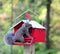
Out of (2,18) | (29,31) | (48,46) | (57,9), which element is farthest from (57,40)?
(29,31)

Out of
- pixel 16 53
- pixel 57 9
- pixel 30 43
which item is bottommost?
pixel 16 53

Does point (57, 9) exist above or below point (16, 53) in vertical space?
above

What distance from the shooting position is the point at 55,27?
7.37 m

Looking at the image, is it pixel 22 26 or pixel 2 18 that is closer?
pixel 22 26

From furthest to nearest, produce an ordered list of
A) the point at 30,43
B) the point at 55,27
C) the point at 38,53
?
the point at 55,27, the point at 38,53, the point at 30,43

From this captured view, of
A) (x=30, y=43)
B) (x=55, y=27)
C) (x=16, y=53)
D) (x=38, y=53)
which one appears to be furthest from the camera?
(x=55, y=27)

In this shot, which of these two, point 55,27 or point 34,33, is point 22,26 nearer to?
point 34,33

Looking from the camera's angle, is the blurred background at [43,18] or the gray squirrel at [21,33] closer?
the gray squirrel at [21,33]

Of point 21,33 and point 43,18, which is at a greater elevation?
point 43,18

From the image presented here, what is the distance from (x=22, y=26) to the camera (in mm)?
3363

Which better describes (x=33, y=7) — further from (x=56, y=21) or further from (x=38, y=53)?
(x=38, y=53)

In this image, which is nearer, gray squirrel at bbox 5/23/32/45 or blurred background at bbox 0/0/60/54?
gray squirrel at bbox 5/23/32/45

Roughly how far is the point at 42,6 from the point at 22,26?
377 centimetres

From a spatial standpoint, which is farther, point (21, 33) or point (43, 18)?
point (43, 18)
